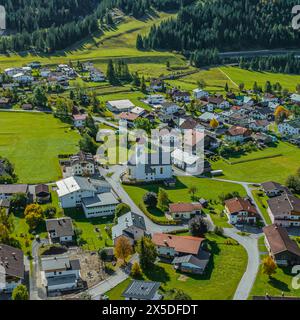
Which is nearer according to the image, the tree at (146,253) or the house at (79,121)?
the tree at (146,253)

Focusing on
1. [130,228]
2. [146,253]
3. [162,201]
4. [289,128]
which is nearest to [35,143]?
[162,201]

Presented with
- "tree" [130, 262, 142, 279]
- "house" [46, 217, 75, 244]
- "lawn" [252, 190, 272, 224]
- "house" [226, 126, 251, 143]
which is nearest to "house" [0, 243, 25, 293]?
"house" [46, 217, 75, 244]

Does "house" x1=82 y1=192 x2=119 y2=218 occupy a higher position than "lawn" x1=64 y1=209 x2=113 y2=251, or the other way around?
"house" x1=82 y1=192 x2=119 y2=218

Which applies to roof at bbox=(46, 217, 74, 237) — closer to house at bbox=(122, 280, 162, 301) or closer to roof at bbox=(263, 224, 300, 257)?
house at bbox=(122, 280, 162, 301)

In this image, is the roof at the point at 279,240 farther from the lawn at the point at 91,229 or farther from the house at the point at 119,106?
the house at the point at 119,106

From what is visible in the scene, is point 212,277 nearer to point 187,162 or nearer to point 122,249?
point 122,249

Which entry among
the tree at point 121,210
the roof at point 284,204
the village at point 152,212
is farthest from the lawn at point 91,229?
the roof at point 284,204
